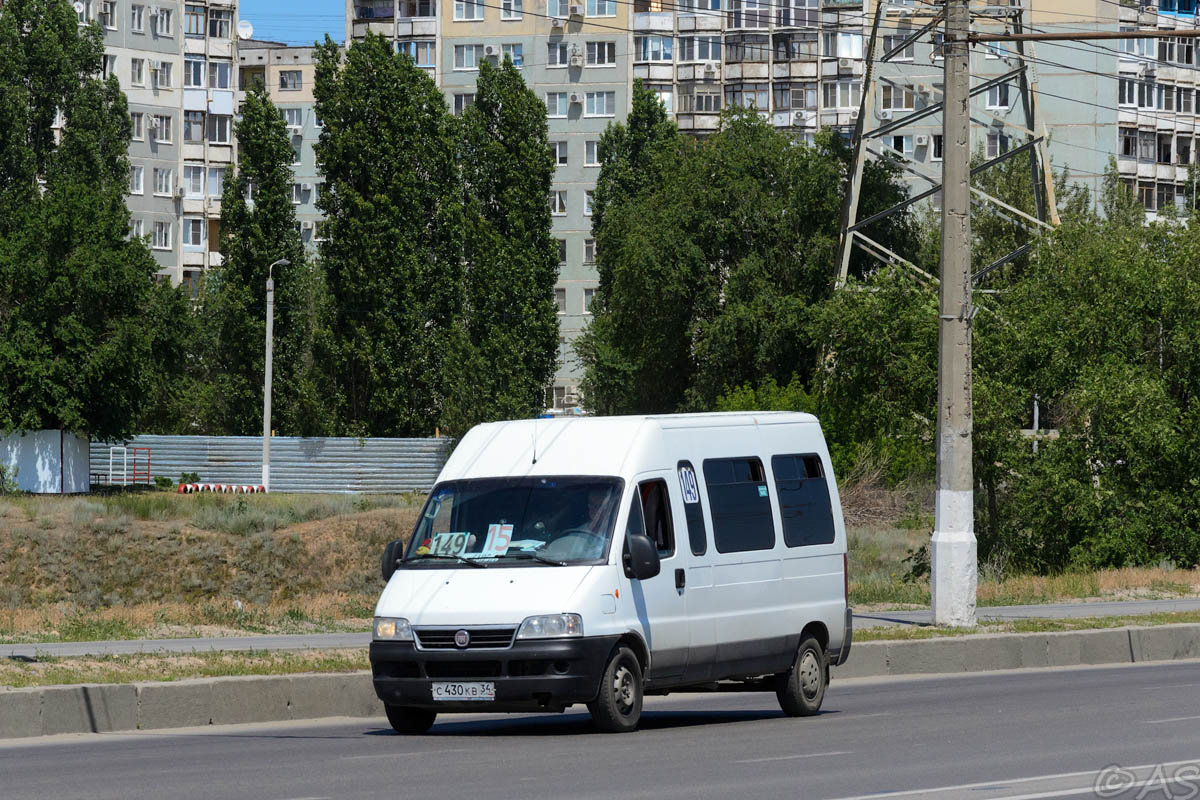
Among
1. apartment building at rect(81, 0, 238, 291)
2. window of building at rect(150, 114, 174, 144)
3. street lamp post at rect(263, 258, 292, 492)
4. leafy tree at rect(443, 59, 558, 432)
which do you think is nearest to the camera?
street lamp post at rect(263, 258, 292, 492)

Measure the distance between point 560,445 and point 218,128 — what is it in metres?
101

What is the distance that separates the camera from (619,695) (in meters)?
13.3

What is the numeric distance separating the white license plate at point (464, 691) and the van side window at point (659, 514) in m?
1.80

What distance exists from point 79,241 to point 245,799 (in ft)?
214

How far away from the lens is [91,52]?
80.8 metres

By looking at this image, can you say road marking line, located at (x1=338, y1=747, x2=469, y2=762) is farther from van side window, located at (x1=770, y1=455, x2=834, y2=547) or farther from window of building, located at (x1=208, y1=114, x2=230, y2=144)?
window of building, located at (x1=208, y1=114, x2=230, y2=144)

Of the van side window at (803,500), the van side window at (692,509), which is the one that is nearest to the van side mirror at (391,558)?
the van side window at (692,509)

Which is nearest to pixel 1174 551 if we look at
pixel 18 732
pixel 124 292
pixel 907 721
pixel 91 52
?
pixel 907 721

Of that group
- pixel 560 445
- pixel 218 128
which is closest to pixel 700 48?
pixel 218 128

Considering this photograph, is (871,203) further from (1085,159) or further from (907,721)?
(907,721)

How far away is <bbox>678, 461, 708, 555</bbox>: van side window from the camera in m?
14.2

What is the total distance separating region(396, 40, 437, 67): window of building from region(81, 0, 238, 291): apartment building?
1109 cm

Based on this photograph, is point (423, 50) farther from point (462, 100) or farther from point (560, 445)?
point (560, 445)

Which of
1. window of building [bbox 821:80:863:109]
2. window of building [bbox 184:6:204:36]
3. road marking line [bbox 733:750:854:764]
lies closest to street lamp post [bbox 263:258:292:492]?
window of building [bbox 184:6:204:36]
